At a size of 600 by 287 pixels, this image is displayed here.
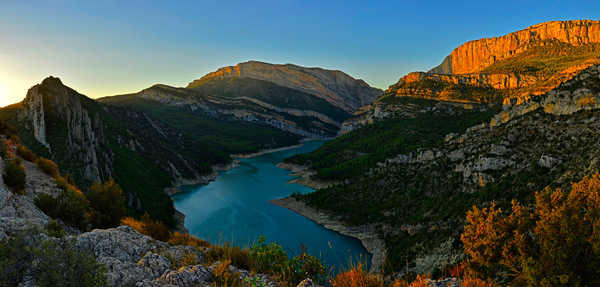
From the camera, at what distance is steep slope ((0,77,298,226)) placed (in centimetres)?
3788

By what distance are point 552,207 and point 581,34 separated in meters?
187

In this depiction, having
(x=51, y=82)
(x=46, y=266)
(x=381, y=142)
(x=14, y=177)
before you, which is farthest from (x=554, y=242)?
(x=381, y=142)

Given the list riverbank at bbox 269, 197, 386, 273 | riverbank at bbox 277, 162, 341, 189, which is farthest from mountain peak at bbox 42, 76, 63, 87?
riverbank at bbox 277, 162, 341, 189

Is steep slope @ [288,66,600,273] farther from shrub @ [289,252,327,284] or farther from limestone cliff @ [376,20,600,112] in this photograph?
limestone cliff @ [376,20,600,112]

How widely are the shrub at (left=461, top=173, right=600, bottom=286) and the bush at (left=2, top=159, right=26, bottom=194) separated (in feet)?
42.5

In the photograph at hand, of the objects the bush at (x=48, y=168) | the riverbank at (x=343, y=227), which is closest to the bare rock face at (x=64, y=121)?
the bush at (x=48, y=168)

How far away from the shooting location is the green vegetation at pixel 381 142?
70.4 meters

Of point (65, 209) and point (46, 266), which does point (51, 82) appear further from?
point (46, 266)

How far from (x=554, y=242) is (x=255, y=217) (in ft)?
180

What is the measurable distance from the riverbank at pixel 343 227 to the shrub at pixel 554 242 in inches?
997

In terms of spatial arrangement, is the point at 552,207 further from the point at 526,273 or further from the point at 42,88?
the point at 42,88

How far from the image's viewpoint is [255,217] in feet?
187

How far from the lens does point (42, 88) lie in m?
46.5

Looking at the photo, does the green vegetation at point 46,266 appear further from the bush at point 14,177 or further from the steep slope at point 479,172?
the steep slope at point 479,172
